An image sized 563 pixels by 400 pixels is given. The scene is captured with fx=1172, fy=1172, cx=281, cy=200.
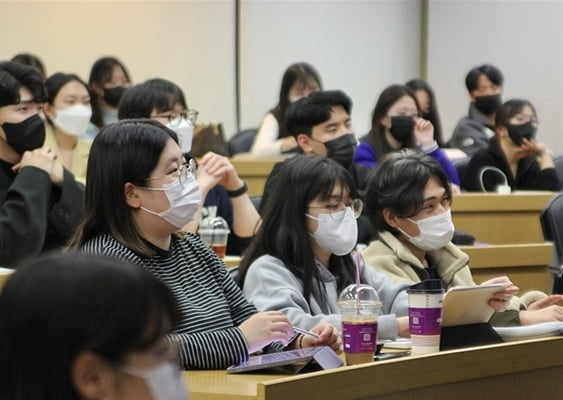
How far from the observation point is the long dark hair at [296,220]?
310 cm

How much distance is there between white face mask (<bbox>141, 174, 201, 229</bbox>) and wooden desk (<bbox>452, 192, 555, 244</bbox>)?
8.27 feet

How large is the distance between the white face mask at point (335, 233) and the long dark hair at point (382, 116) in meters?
2.28

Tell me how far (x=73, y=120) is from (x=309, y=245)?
96.5 inches

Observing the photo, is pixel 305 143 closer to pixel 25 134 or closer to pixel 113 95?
pixel 25 134

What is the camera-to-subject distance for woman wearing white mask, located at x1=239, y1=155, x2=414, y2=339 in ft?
10.0

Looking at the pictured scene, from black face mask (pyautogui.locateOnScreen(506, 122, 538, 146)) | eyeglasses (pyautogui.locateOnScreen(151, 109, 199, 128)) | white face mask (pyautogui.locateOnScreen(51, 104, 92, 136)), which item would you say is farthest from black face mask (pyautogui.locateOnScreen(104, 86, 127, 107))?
black face mask (pyautogui.locateOnScreen(506, 122, 538, 146))

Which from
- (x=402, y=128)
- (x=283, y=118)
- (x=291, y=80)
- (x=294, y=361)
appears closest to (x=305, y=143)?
(x=402, y=128)

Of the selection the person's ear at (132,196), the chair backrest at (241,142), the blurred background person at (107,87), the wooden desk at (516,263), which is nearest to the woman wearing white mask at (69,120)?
the blurred background person at (107,87)

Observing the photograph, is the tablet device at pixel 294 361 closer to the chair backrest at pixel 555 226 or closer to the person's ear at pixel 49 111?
the chair backrest at pixel 555 226

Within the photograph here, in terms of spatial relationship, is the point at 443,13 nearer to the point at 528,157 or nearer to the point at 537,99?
the point at 537,99

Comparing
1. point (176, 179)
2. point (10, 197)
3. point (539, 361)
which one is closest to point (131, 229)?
point (176, 179)

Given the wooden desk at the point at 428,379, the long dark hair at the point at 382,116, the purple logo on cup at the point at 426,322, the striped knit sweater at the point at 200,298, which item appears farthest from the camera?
the long dark hair at the point at 382,116

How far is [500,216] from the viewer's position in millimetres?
5406

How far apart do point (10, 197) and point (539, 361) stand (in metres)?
1.89
